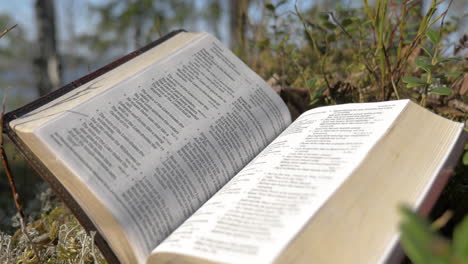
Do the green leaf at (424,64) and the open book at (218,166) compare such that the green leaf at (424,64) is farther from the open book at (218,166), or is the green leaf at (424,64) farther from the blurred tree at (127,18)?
the blurred tree at (127,18)

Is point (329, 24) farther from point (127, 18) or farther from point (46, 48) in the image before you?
point (127, 18)

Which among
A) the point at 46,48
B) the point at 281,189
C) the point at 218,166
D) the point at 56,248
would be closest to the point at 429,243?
the point at 281,189

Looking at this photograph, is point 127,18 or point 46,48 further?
point 127,18

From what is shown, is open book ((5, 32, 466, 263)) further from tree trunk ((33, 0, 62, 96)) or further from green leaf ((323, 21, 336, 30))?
tree trunk ((33, 0, 62, 96))

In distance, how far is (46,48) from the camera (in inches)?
197

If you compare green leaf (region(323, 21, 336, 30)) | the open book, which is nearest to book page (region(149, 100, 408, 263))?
the open book

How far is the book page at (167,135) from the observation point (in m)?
0.81

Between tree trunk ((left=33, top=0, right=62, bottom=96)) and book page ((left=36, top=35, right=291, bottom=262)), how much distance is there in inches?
172

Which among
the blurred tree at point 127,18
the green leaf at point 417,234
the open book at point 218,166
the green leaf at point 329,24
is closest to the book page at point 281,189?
the open book at point 218,166

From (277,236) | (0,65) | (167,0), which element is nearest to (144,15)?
(167,0)

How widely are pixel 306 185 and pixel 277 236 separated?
0.15 meters

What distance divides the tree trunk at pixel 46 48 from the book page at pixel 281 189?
15.2 feet

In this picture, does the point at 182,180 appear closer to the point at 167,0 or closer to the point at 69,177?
the point at 69,177

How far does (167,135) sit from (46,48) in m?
4.74
